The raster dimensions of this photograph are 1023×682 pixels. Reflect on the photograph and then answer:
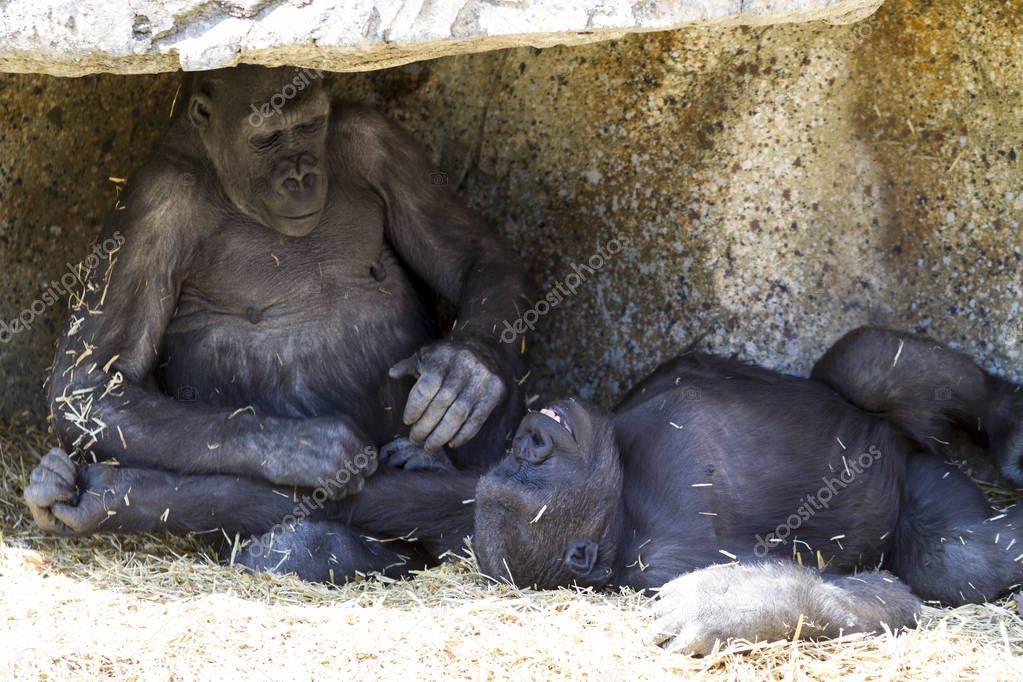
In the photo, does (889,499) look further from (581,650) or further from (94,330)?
(94,330)

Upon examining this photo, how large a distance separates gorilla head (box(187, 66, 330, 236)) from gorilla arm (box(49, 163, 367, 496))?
183 mm

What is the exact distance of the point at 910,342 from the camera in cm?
404

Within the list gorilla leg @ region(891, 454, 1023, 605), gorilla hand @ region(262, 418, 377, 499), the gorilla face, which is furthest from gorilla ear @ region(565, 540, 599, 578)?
gorilla leg @ region(891, 454, 1023, 605)

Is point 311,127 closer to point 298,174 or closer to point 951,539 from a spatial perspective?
point 298,174

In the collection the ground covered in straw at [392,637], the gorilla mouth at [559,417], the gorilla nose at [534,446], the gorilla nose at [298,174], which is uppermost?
the gorilla nose at [298,174]

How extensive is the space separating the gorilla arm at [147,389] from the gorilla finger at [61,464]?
0.19 meters

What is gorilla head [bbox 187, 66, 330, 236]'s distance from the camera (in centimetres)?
405

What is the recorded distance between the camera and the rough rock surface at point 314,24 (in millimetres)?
3062

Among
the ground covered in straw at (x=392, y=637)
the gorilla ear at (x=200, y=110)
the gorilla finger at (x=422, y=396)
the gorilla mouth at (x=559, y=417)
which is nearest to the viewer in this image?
the ground covered in straw at (x=392, y=637)

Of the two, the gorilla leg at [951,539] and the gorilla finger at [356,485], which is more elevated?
the gorilla finger at [356,485]

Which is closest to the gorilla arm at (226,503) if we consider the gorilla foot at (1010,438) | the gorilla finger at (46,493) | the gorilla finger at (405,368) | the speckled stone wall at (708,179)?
the gorilla finger at (46,493)

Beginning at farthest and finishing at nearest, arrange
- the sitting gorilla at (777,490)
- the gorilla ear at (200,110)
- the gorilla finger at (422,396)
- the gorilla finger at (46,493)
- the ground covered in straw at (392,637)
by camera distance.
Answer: the gorilla ear at (200,110), the gorilla finger at (422,396), the gorilla finger at (46,493), the sitting gorilla at (777,490), the ground covered in straw at (392,637)

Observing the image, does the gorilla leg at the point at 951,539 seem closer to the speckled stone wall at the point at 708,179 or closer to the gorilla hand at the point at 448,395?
the speckled stone wall at the point at 708,179

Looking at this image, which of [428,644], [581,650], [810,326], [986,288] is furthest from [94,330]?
[986,288]
